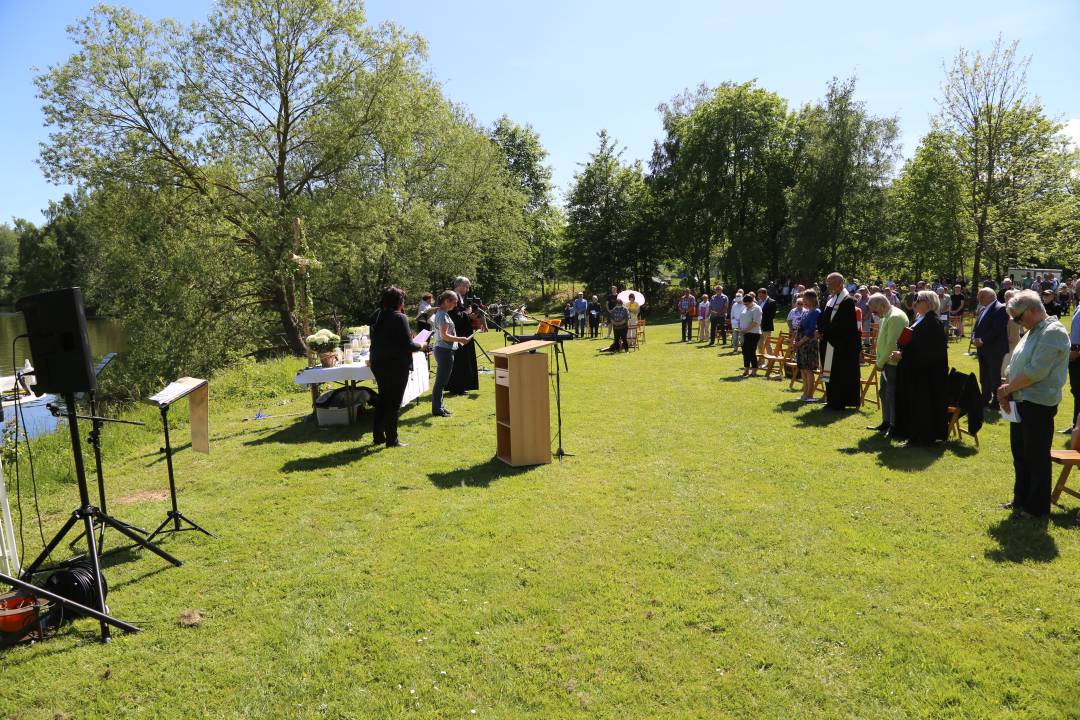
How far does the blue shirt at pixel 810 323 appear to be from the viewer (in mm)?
10297

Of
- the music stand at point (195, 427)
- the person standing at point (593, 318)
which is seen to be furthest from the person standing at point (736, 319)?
the music stand at point (195, 427)

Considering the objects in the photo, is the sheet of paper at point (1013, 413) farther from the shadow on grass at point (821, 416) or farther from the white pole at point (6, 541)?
the white pole at point (6, 541)

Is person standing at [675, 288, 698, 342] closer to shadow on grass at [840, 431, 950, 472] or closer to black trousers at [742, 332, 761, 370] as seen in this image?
black trousers at [742, 332, 761, 370]

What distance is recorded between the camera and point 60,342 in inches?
158

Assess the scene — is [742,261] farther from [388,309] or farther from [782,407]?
[388,309]

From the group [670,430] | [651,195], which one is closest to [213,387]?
[670,430]

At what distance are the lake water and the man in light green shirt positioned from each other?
12003 millimetres

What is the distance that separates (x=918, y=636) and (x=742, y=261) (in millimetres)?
34588

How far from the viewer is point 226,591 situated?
449 centimetres

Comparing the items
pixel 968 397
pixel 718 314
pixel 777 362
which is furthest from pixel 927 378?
pixel 718 314

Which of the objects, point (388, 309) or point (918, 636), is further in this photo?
point (388, 309)

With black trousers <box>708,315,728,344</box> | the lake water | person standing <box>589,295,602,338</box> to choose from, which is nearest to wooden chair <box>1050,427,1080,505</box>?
the lake water

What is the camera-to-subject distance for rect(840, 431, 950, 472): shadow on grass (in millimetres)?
6836

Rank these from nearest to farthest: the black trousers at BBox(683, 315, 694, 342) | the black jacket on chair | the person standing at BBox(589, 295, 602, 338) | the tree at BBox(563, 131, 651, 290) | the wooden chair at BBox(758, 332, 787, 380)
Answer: the black jacket on chair, the wooden chair at BBox(758, 332, 787, 380), the black trousers at BBox(683, 315, 694, 342), the person standing at BBox(589, 295, 602, 338), the tree at BBox(563, 131, 651, 290)
